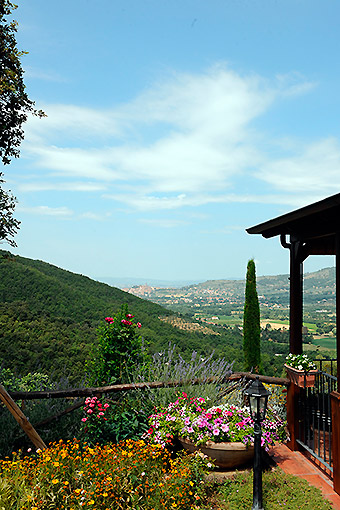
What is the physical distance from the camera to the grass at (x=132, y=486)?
113 inches

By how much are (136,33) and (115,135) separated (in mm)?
2396

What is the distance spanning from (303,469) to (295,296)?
1887 millimetres

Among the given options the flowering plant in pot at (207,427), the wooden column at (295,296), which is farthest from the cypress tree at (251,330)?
the flowering plant in pot at (207,427)

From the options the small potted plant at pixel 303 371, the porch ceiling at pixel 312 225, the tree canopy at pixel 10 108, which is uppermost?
the tree canopy at pixel 10 108

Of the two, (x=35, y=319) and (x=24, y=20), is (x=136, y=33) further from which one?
(x=35, y=319)

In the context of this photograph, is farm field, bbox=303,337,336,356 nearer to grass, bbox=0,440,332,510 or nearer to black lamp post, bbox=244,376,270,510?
black lamp post, bbox=244,376,270,510

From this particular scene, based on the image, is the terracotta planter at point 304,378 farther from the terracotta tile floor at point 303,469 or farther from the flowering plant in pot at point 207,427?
the terracotta tile floor at point 303,469

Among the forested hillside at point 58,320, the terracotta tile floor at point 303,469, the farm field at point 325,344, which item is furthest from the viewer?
the forested hillside at point 58,320

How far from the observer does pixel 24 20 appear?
5.52 m

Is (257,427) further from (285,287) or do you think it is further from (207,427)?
(285,287)

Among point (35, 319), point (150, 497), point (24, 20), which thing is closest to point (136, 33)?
point (24, 20)

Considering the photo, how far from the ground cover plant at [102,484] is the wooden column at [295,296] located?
1.99 m

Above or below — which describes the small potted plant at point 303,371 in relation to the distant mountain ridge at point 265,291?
below

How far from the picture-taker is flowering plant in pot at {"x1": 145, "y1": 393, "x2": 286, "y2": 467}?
385 cm
